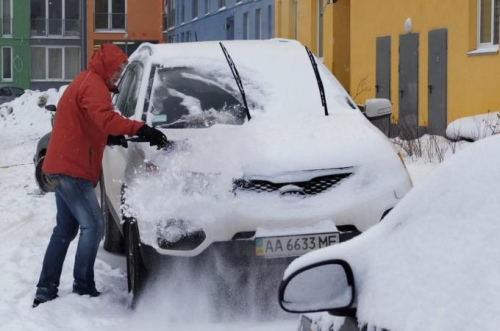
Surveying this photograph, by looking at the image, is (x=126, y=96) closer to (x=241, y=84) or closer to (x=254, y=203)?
(x=241, y=84)

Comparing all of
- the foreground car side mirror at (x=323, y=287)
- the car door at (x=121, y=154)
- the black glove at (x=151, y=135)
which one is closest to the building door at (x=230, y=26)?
the car door at (x=121, y=154)

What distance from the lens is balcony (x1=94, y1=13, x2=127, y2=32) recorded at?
5762 cm

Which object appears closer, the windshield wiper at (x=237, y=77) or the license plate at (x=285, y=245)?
the license plate at (x=285, y=245)

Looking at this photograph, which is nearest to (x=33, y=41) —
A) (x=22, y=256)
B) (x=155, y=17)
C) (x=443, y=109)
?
(x=155, y=17)

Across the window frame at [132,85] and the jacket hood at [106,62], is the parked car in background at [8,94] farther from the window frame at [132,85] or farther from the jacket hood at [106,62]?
the jacket hood at [106,62]

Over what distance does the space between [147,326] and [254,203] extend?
95 centimetres

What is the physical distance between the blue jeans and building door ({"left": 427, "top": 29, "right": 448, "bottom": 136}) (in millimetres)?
12620

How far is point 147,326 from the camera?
19.9 ft

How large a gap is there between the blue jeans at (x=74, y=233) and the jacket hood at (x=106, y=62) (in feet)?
2.29

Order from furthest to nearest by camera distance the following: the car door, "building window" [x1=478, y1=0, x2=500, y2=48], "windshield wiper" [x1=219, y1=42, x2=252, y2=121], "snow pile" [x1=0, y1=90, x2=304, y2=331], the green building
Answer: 1. the green building
2. "building window" [x1=478, y1=0, x2=500, y2=48]
3. "windshield wiper" [x1=219, y1=42, x2=252, y2=121]
4. the car door
5. "snow pile" [x1=0, y1=90, x2=304, y2=331]

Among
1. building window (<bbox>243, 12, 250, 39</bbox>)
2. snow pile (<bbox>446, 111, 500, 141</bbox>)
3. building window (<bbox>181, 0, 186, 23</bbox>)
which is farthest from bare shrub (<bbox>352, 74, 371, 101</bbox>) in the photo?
building window (<bbox>181, 0, 186, 23</bbox>)

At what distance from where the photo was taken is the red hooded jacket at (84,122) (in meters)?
6.50

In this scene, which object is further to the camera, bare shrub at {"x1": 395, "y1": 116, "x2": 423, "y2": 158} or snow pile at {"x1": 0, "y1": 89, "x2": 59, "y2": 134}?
snow pile at {"x1": 0, "y1": 89, "x2": 59, "y2": 134}

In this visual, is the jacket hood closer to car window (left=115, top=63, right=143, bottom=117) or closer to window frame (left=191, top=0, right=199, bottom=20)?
car window (left=115, top=63, right=143, bottom=117)
